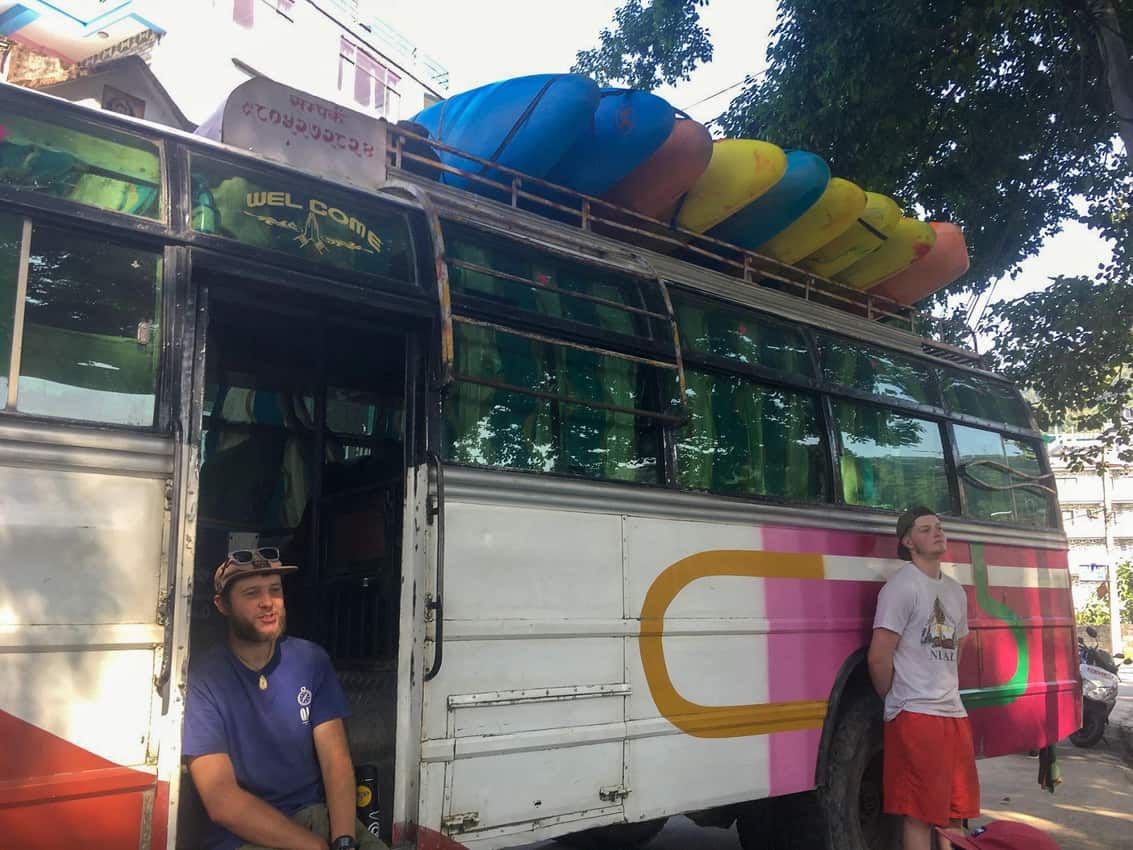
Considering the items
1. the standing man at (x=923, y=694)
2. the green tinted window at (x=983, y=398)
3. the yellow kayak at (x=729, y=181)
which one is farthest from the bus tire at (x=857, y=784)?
the yellow kayak at (x=729, y=181)

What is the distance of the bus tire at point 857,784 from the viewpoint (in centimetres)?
462

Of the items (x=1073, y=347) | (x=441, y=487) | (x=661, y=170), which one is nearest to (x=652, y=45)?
(x=1073, y=347)

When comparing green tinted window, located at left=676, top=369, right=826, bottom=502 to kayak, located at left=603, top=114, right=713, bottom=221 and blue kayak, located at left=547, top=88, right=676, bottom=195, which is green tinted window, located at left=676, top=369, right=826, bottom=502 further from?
blue kayak, located at left=547, top=88, right=676, bottom=195

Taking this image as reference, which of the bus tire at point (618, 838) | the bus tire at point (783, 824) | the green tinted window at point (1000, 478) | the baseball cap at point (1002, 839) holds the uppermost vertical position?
the green tinted window at point (1000, 478)

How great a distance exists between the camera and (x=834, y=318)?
17.8 ft

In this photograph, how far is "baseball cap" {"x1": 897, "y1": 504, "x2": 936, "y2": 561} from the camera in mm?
4773

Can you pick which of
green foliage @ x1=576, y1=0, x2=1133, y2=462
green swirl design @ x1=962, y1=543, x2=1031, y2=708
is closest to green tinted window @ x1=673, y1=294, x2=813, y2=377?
green swirl design @ x1=962, y1=543, x2=1031, y2=708

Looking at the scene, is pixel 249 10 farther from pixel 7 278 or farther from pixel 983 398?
pixel 7 278

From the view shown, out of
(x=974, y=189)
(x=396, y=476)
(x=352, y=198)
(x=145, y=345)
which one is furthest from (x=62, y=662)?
(x=974, y=189)

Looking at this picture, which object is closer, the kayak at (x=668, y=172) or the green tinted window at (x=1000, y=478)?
the kayak at (x=668, y=172)

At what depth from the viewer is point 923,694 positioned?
4559 mm

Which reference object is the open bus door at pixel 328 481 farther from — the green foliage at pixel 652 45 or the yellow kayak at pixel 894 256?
the green foliage at pixel 652 45

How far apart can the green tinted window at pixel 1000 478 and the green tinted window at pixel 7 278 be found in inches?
204

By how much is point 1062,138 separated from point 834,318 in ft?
24.2
